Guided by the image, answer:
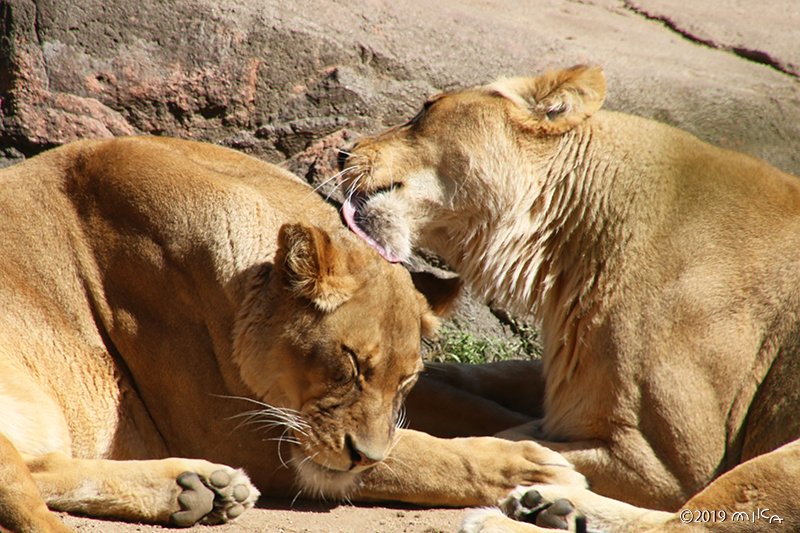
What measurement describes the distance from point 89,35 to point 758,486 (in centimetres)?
474

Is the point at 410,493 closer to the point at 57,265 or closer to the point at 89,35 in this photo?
the point at 57,265

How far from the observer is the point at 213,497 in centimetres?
303

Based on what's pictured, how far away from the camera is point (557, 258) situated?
384 centimetres

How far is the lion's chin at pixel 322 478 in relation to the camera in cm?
332

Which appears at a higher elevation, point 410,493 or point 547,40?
point 547,40

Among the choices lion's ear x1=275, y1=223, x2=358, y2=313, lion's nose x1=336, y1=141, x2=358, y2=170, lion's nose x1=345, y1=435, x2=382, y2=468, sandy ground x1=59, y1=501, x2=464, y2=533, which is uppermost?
lion's nose x1=336, y1=141, x2=358, y2=170

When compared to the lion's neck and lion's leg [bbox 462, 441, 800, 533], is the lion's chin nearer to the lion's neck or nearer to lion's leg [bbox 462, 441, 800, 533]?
lion's leg [bbox 462, 441, 800, 533]

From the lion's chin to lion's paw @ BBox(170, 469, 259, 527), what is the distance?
0.28m

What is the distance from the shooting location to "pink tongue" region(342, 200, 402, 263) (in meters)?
3.68

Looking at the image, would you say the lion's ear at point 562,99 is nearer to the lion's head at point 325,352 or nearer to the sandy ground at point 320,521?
the lion's head at point 325,352

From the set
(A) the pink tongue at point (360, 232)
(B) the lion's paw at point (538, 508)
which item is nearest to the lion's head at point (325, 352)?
(A) the pink tongue at point (360, 232)

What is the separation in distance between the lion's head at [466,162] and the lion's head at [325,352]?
0.45 metres

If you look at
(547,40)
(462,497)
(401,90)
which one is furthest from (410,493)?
(547,40)

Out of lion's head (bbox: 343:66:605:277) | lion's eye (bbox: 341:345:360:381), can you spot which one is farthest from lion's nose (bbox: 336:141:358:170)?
lion's eye (bbox: 341:345:360:381)
